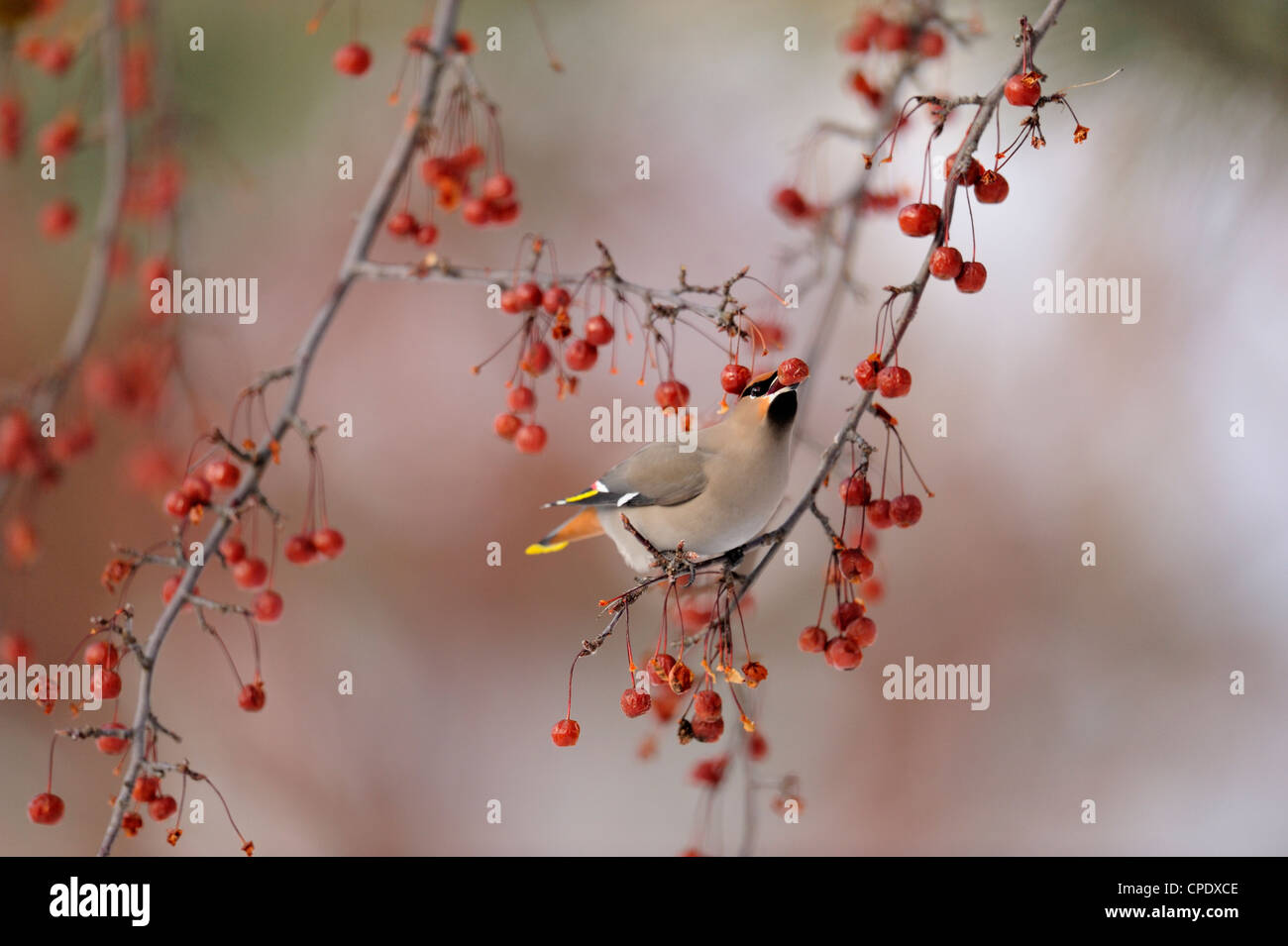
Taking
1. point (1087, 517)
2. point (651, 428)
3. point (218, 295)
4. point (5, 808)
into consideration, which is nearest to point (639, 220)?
point (651, 428)

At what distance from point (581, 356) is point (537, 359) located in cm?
5

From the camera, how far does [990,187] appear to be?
0.79 m

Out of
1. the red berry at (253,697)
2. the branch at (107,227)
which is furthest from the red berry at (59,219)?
the red berry at (253,697)

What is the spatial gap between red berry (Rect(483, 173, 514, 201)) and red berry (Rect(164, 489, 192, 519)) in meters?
0.39

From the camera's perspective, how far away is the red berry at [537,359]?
99 centimetres

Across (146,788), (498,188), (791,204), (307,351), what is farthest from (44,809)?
(791,204)

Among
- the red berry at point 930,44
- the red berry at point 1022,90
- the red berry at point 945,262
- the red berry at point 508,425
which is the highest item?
the red berry at point 930,44

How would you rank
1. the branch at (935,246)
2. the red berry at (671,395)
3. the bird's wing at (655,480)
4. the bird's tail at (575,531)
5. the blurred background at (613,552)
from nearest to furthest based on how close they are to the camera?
the branch at (935,246), the red berry at (671,395), the bird's wing at (655,480), the bird's tail at (575,531), the blurred background at (613,552)

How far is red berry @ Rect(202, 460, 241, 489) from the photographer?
3.14ft

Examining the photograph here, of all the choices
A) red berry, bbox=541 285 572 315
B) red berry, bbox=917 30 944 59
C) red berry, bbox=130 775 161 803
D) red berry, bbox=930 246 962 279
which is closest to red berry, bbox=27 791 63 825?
red berry, bbox=130 775 161 803

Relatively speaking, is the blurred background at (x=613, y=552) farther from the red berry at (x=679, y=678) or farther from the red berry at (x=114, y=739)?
the red berry at (x=114, y=739)

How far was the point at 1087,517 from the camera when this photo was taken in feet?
6.06

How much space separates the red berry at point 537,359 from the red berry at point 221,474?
0.94ft

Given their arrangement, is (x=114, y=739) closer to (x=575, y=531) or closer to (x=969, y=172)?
(x=575, y=531)
